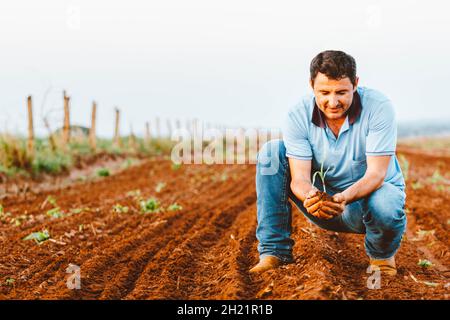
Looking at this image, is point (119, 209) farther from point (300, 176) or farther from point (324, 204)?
point (324, 204)

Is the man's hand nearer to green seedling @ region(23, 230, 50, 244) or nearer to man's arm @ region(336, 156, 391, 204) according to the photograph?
man's arm @ region(336, 156, 391, 204)

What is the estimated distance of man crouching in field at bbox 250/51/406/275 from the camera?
379 centimetres

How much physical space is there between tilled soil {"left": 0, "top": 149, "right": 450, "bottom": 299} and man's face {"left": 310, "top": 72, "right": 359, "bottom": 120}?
39.7 inches

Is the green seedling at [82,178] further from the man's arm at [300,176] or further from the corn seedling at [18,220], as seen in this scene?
the man's arm at [300,176]

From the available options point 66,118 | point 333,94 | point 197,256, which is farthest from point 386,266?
point 66,118

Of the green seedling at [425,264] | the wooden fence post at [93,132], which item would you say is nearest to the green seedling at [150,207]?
the green seedling at [425,264]

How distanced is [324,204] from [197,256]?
1679mm

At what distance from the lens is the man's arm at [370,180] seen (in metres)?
3.76

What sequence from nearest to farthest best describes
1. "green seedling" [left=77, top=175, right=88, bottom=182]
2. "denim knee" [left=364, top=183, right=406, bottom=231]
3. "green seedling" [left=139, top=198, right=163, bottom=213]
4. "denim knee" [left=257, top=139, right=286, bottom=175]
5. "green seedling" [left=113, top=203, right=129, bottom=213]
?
1. "denim knee" [left=364, top=183, right=406, bottom=231]
2. "denim knee" [left=257, top=139, right=286, bottom=175]
3. "green seedling" [left=113, top=203, right=129, bottom=213]
4. "green seedling" [left=139, top=198, right=163, bottom=213]
5. "green seedling" [left=77, top=175, right=88, bottom=182]

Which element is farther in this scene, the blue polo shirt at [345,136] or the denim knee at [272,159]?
the denim knee at [272,159]

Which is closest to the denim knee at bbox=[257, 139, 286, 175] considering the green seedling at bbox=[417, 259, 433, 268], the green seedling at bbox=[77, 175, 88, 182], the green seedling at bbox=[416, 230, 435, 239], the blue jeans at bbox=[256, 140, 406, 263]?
the blue jeans at bbox=[256, 140, 406, 263]

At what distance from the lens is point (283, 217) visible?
418 cm

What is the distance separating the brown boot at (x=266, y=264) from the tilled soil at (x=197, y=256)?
0.08 metres
